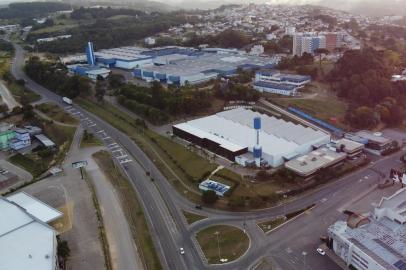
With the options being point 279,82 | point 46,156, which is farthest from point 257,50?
point 46,156

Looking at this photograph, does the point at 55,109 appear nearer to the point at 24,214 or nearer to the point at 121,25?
the point at 24,214

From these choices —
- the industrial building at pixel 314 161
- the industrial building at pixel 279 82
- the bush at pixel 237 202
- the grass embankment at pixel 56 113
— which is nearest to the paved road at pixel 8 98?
the grass embankment at pixel 56 113

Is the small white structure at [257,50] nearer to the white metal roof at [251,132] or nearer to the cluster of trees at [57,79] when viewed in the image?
the cluster of trees at [57,79]

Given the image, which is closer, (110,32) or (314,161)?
(314,161)

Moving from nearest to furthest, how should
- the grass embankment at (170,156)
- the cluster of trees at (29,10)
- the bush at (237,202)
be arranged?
the bush at (237,202) → the grass embankment at (170,156) → the cluster of trees at (29,10)

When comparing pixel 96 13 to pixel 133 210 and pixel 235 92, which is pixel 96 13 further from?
pixel 133 210

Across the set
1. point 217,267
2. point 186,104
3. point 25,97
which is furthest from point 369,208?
point 25,97
